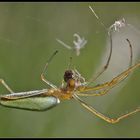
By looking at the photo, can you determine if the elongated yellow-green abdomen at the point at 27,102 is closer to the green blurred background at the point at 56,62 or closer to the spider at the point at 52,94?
the spider at the point at 52,94

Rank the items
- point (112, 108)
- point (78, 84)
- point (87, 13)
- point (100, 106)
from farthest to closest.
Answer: point (87, 13)
point (112, 108)
point (100, 106)
point (78, 84)

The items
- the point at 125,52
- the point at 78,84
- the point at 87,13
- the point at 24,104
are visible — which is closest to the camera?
the point at 24,104

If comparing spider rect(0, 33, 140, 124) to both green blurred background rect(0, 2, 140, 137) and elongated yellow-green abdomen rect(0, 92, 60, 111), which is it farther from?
green blurred background rect(0, 2, 140, 137)

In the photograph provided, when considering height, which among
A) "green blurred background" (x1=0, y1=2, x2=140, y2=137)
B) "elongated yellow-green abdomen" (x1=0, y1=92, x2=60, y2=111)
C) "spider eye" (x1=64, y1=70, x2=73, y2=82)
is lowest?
"elongated yellow-green abdomen" (x1=0, y1=92, x2=60, y2=111)

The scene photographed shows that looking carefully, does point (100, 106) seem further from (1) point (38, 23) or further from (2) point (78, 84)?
(2) point (78, 84)

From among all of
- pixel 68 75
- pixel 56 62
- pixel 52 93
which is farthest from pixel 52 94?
pixel 56 62

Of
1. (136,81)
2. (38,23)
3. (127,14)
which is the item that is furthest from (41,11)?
(136,81)

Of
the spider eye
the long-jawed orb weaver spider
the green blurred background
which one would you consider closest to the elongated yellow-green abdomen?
the long-jawed orb weaver spider

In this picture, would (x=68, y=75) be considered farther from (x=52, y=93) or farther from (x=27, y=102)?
(x=27, y=102)
